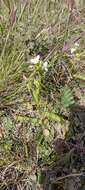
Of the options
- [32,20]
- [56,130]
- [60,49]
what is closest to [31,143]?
[56,130]

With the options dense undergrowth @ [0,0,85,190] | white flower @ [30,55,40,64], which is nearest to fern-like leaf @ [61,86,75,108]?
dense undergrowth @ [0,0,85,190]

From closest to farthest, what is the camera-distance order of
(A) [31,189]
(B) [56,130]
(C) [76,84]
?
(A) [31,189]
(B) [56,130]
(C) [76,84]

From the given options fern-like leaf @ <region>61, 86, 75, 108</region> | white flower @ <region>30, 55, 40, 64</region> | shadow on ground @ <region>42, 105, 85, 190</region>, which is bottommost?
shadow on ground @ <region>42, 105, 85, 190</region>

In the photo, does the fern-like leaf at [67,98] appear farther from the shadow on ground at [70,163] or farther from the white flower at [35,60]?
the white flower at [35,60]

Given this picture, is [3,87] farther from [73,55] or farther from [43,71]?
[73,55]

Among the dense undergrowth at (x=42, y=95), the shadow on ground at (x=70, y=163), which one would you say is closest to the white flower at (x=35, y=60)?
the dense undergrowth at (x=42, y=95)

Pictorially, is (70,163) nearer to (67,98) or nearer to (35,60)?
(67,98)

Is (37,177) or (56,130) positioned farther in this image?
(56,130)

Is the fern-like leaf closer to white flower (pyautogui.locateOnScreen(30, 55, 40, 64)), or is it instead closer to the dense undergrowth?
the dense undergrowth
